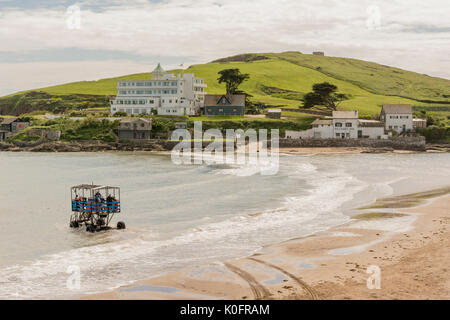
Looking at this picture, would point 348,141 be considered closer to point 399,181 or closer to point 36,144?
point 399,181

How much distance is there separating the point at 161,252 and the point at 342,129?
84187mm

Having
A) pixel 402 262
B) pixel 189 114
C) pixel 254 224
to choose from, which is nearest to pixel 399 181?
pixel 254 224

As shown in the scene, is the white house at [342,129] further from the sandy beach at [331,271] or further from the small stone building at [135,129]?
the sandy beach at [331,271]

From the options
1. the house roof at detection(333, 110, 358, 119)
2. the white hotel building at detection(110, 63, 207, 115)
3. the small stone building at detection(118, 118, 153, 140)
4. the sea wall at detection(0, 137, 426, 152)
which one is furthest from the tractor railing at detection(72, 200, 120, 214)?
the white hotel building at detection(110, 63, 207, 115)

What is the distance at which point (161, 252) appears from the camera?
2567 cm

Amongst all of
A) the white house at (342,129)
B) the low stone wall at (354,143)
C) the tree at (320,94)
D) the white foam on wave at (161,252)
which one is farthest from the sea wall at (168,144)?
the white foam on wave at (161,252)

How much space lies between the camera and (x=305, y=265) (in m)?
22.5

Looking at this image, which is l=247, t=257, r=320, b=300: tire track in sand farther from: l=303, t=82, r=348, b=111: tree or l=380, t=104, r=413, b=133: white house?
l=303, t=82, r=348, b=111: tree

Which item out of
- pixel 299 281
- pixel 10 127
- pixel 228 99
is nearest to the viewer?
pixel 299 281

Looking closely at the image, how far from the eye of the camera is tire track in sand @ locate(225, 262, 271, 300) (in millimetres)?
18547

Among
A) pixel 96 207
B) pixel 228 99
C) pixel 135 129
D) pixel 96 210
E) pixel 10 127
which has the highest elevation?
pixel 228 99

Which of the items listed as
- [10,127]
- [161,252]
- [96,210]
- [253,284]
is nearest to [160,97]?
[10,127]

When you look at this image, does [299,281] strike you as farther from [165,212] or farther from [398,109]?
[398,109]
